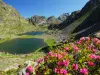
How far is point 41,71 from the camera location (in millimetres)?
16281

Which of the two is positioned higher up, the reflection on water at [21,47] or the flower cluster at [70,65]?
the reflection on water at [21,47]

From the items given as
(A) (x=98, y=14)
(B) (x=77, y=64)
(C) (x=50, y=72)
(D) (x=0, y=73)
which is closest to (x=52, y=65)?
(C) (x=50, y=72)

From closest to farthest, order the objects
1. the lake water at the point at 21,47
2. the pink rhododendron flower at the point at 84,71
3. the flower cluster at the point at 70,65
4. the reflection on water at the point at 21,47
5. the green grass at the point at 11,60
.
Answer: the pink rhododendron flower at the point at 84,71 → the flower cluster at the point at 70,65 → the green grass at the point at 11,60 → the lake water at the point at 21,47 → the reflection on water at the point at 21,47

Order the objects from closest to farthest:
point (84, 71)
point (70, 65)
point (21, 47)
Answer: point (84, 71) < point (70, 65) < point (21, 47)

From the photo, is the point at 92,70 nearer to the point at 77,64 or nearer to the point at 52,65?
the point at 77,64

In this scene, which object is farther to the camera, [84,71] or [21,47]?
[21,47]

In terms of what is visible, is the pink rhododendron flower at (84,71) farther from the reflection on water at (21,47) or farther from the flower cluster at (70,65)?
the reflection on water at (21,47)

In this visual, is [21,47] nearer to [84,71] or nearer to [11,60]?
[11,60]

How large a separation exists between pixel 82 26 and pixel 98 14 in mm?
14341

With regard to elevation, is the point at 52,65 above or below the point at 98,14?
below

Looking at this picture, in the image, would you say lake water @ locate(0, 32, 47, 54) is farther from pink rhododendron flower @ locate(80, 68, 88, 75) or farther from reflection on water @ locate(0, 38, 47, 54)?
pink rhododendron flower @ locate(80, 68, 88, 75)

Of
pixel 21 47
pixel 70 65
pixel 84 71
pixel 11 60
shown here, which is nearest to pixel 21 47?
pixel 21 47

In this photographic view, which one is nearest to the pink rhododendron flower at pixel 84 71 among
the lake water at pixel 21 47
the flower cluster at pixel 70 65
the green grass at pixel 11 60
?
the flower cluster at pixel 70 65

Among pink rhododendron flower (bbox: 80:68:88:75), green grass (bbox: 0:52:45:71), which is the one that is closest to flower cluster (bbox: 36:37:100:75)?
pink rhododendron flower (bbox: 80:68:88:75)
